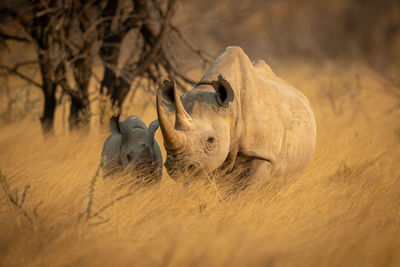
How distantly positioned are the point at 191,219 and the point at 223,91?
Answer: 0.98 metres

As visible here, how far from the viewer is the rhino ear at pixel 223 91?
12.4 ft

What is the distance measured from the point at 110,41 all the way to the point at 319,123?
369 centimetres

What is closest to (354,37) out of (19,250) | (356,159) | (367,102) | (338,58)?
(338,58)

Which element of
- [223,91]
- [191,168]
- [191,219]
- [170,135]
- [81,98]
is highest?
[81,98]

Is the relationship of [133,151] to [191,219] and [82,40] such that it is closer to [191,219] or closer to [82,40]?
[191,219]

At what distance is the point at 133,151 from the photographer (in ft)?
13.5

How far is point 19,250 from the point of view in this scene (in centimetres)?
302

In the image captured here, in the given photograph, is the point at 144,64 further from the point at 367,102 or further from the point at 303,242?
the point at 367,102

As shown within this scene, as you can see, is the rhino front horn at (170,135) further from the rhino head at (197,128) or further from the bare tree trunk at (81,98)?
the bare tree trunk at (81,98)

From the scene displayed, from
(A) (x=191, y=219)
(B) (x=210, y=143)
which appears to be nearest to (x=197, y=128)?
(B) (x=210, y=143)

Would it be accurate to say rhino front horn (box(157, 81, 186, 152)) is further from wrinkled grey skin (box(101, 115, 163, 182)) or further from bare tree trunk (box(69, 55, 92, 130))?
bare tree trunk (box(69, 55, 92, 130))

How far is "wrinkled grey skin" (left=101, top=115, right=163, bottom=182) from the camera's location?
409 cm

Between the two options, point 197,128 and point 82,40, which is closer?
point 197,128

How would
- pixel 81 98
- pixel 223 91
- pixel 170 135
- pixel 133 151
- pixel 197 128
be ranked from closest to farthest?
pixel 170 135 → pixel 197 128 → pixel 223 91 → pixel 133 151 → pixel 81 98
